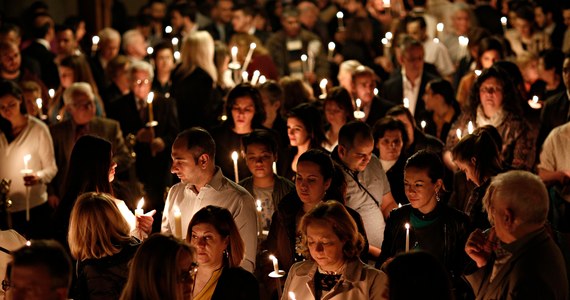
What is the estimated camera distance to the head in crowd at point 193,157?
243 inches

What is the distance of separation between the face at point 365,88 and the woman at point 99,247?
4.77 metres

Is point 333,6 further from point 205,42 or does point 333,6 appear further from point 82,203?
point 82,203

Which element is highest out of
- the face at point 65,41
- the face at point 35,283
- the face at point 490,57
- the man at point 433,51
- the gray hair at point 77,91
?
the face at point 65,41

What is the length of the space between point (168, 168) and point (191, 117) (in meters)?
1.04

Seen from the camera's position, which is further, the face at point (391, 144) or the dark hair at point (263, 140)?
the face at point (391, 144)

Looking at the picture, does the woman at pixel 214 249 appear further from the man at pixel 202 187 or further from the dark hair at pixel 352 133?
the dark hair at pixel 352 133

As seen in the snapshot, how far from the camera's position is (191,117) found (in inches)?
433

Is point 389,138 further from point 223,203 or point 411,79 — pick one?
point 411,79

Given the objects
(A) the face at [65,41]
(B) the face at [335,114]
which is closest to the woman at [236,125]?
(B) the face at [335,114]

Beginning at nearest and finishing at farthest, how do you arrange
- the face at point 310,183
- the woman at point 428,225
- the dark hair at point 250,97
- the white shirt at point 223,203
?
the woman at point 428,225, the white shirt at point 223,203, the face at point 310,183, the dark hair at point 250,97

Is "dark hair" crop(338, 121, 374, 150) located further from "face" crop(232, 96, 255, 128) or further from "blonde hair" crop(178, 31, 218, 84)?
"blonde hair" crop(178, 31, 218, 84)

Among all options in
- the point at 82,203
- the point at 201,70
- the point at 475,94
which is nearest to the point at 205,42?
the point at 201,70

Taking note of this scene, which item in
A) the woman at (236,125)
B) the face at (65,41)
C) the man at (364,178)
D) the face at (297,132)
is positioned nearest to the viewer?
the man at (364,178)

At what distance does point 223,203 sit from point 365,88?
3902mm
